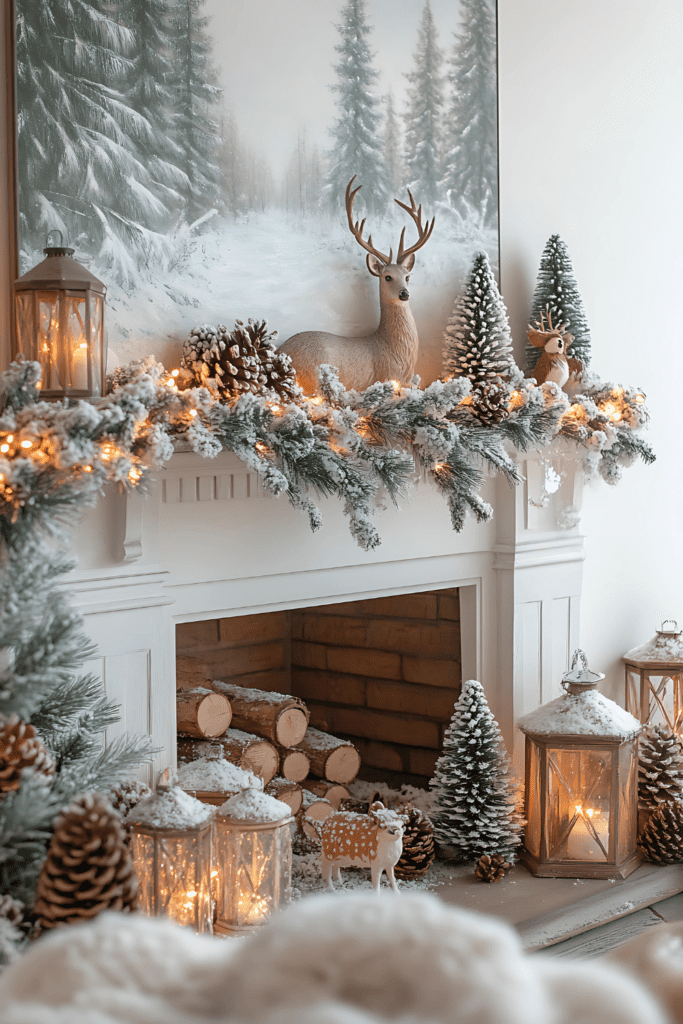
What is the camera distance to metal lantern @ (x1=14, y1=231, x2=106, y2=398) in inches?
68.8

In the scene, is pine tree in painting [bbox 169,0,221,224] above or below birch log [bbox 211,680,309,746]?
above

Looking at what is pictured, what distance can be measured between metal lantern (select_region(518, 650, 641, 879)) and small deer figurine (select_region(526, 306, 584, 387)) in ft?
2.57

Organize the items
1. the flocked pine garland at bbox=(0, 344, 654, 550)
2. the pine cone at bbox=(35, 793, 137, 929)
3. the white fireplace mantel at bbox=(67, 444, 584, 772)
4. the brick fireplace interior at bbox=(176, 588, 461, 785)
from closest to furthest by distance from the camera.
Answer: the pine cone at bbox=(35, 793, 137, 929)
the flocked pine garland at bbox=(0, 344, 654, 550)
the white fireplace mantel at bbox=(67, 444, 584, 772)
the brick fireplace interior at bbox=(176, 588, 461, 785)

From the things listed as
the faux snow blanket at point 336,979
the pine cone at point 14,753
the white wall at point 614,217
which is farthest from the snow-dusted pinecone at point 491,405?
the faux snow blanket at point 336,979

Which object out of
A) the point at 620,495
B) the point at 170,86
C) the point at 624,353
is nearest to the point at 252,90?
the point at 170,86

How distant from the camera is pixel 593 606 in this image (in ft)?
9.59

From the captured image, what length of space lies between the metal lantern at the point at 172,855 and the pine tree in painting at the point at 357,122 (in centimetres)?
144

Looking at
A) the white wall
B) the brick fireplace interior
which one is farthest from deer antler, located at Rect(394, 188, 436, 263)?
the brick fireplace interior

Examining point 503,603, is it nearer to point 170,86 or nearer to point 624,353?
point 624,353

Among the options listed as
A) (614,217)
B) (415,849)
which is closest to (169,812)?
(415,849)

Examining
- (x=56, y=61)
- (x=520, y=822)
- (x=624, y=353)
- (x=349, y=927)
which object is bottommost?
(x=520, y=822)

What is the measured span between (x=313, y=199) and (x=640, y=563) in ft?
5.17

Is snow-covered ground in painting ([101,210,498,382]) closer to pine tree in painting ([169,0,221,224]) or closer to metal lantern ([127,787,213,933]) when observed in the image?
pine tree in painting ([169,0,221,224])

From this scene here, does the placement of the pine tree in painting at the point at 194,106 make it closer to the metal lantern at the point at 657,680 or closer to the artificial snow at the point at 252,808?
the artificial snow at the point at 252,808
